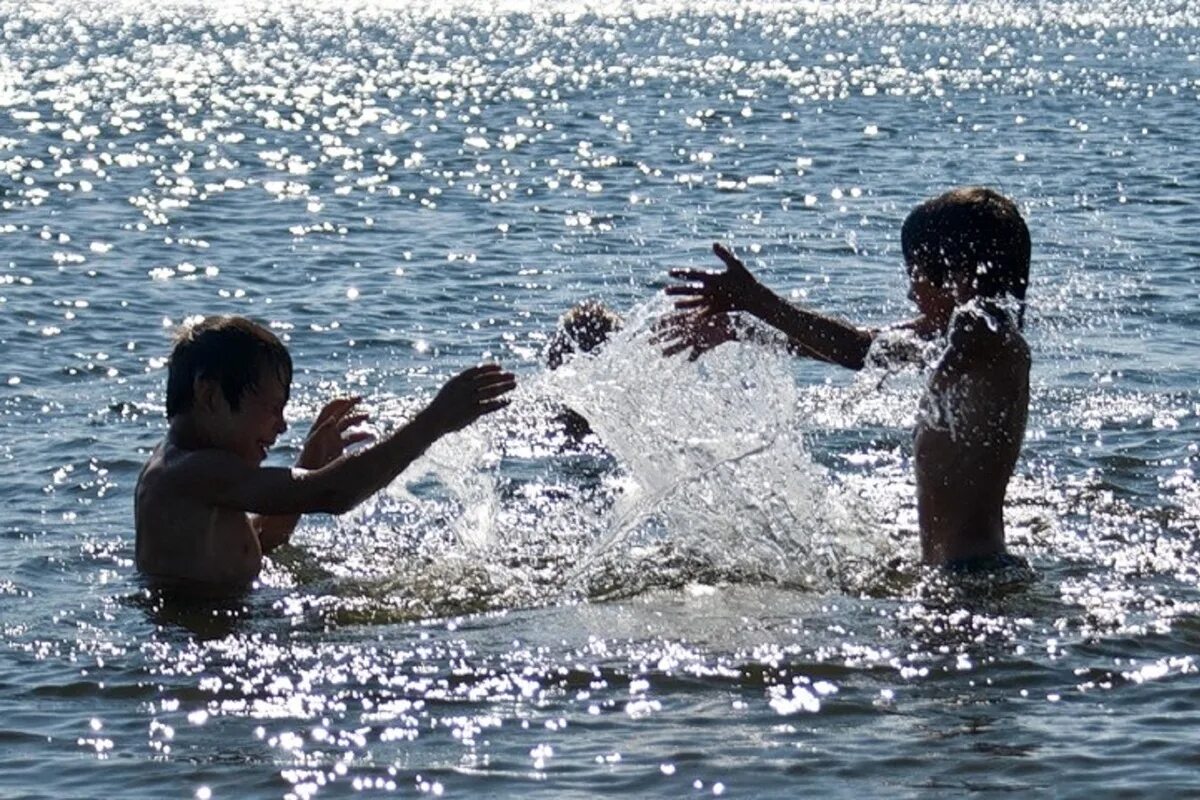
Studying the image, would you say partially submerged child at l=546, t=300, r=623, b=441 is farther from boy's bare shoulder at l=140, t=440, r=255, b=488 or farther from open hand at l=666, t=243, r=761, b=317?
boy's bare shoulder at l=140, t=440, r=255, b=488

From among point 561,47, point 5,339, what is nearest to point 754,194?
point 5,339

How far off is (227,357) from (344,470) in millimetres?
551

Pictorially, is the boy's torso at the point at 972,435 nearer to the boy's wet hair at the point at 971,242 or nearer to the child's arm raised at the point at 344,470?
the boy's wet hair at the point at 971,242

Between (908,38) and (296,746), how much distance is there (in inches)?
1797

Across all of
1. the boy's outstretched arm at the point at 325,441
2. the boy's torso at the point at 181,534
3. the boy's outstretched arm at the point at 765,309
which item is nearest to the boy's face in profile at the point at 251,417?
the boy's torso at the point at 181,534

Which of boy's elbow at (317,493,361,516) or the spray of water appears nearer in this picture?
boy's elbow at (317,493,361,516)

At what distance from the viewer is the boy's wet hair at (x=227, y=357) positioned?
7.32m

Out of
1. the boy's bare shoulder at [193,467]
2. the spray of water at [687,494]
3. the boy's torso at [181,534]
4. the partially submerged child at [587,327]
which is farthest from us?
the partially submerged child at [587,327]

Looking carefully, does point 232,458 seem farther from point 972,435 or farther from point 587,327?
point 587,327

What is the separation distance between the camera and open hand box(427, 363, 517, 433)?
7.04 metres

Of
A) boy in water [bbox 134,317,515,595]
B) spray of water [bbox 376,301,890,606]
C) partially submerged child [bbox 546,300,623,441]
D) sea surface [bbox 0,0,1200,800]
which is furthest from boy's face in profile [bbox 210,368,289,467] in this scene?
partially submerged child [bbox 546,300,623,441]

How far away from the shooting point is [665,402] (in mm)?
8727

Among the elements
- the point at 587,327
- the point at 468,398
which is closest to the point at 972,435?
the point at 468,398

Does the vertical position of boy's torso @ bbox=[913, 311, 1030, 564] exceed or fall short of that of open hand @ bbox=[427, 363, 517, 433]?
it falls short
